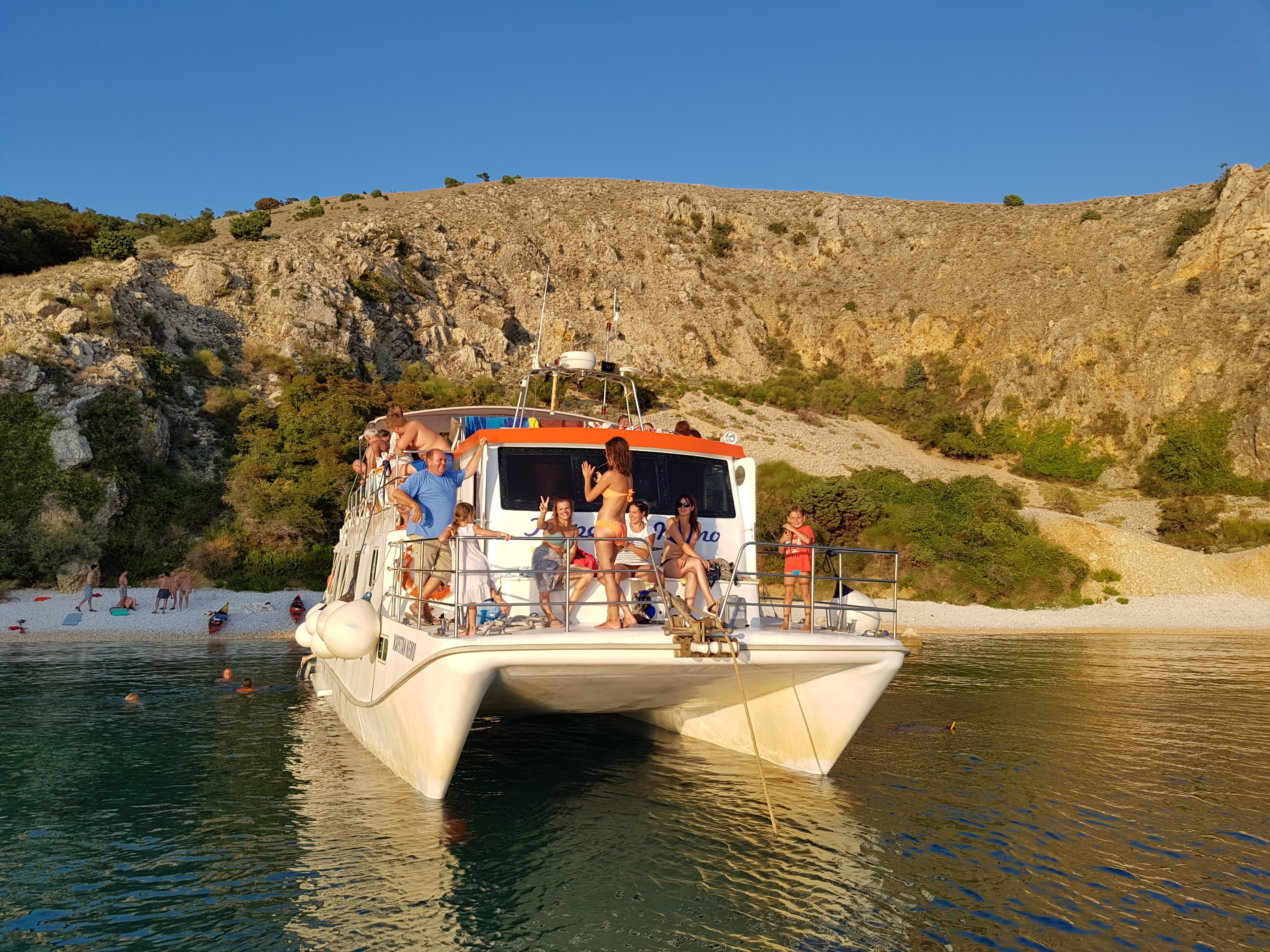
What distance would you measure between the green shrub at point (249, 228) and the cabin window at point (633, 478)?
188 feet

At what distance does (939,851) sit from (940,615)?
82.1 ft

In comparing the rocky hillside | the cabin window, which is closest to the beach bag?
the cabin window

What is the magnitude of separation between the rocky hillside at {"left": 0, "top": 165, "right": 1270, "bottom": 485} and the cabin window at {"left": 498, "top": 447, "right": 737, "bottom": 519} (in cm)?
2824

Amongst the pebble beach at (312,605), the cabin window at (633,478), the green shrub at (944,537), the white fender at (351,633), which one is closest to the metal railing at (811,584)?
the cabin window at (633,478)

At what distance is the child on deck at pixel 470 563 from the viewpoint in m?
7.42

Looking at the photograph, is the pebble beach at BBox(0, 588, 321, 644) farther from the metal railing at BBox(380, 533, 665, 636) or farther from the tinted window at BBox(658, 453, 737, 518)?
the tinted window at BBox(658, 453, 737, 518)

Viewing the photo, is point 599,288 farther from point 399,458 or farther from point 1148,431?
point 399,458

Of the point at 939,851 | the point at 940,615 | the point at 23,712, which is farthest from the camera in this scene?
the point at 940,615

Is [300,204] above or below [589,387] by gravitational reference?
above

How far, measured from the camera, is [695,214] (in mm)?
82500

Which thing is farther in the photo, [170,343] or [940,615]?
[170,343]

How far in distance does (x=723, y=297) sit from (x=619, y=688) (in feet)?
226

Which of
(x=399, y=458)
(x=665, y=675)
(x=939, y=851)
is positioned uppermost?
(x=399, y=458)

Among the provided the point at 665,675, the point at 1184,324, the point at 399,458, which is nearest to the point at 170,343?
the point at 399,458
